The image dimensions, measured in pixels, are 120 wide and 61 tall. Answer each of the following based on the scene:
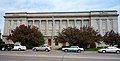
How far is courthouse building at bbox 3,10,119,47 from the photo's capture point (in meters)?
68.8

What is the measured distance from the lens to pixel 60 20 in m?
72.2

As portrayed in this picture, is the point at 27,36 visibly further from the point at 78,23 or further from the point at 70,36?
the point at 78,23

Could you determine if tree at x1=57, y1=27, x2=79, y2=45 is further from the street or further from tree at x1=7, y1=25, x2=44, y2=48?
the street

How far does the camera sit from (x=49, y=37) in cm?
7219

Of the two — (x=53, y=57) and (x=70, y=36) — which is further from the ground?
(x=70, y=36)

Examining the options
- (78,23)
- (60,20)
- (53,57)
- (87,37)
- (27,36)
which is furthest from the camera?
(78,23)

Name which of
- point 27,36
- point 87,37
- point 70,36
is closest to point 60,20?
point 27,36

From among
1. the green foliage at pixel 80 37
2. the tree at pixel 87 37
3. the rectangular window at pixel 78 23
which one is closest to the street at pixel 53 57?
the tree at pixel 87 37

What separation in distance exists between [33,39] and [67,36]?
9554mm

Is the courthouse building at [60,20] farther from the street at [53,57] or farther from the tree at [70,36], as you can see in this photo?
the street at [53,57]

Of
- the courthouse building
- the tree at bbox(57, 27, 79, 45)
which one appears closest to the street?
the tree at bbox(57, 27, 79, 45)

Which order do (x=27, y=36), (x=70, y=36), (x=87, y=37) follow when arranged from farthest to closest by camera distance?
(x=27, y=36) < (x=70, y=36) < (x=87, y=37)

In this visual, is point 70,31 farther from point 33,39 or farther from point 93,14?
point 93,14

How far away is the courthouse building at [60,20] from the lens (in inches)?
2707
